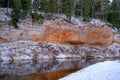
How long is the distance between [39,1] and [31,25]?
14.2m

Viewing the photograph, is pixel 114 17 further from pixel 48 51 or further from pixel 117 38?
pixel 48 51

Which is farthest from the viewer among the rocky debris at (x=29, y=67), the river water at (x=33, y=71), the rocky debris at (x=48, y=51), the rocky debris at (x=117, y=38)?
the rocky debris at (x=117, y=38)

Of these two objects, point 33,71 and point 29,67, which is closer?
point 33,71

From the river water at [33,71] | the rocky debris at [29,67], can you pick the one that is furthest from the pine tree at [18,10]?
the river water at [33,71]

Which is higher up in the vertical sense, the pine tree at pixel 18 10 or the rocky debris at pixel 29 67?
the pine tree at pixel 18 10

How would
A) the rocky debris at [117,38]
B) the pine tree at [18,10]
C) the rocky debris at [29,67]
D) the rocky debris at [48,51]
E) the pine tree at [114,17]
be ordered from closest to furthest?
1. the rocky debris at [29,67]
2. the rocky debris at [48,51]
3. the pine tree at [18,10]
4. the rocky debris at [117,38]
5. the pine tree at [114,17]

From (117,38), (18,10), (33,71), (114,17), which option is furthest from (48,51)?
(114,17)

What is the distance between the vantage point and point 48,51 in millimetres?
48375

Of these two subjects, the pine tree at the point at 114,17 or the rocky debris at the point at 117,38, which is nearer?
the rocky debris at the point at 117,38

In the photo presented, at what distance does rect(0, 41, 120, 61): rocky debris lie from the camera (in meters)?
44.2

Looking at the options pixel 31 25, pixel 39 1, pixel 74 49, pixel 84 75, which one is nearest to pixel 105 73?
pixel 84 75

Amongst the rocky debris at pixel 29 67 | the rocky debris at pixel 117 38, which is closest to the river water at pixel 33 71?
the rocky debris at pixel 29 67

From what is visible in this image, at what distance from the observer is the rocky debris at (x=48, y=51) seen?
44188mm

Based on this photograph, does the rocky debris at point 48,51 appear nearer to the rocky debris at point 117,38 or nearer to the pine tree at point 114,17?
the rocky debris at point 117,38
